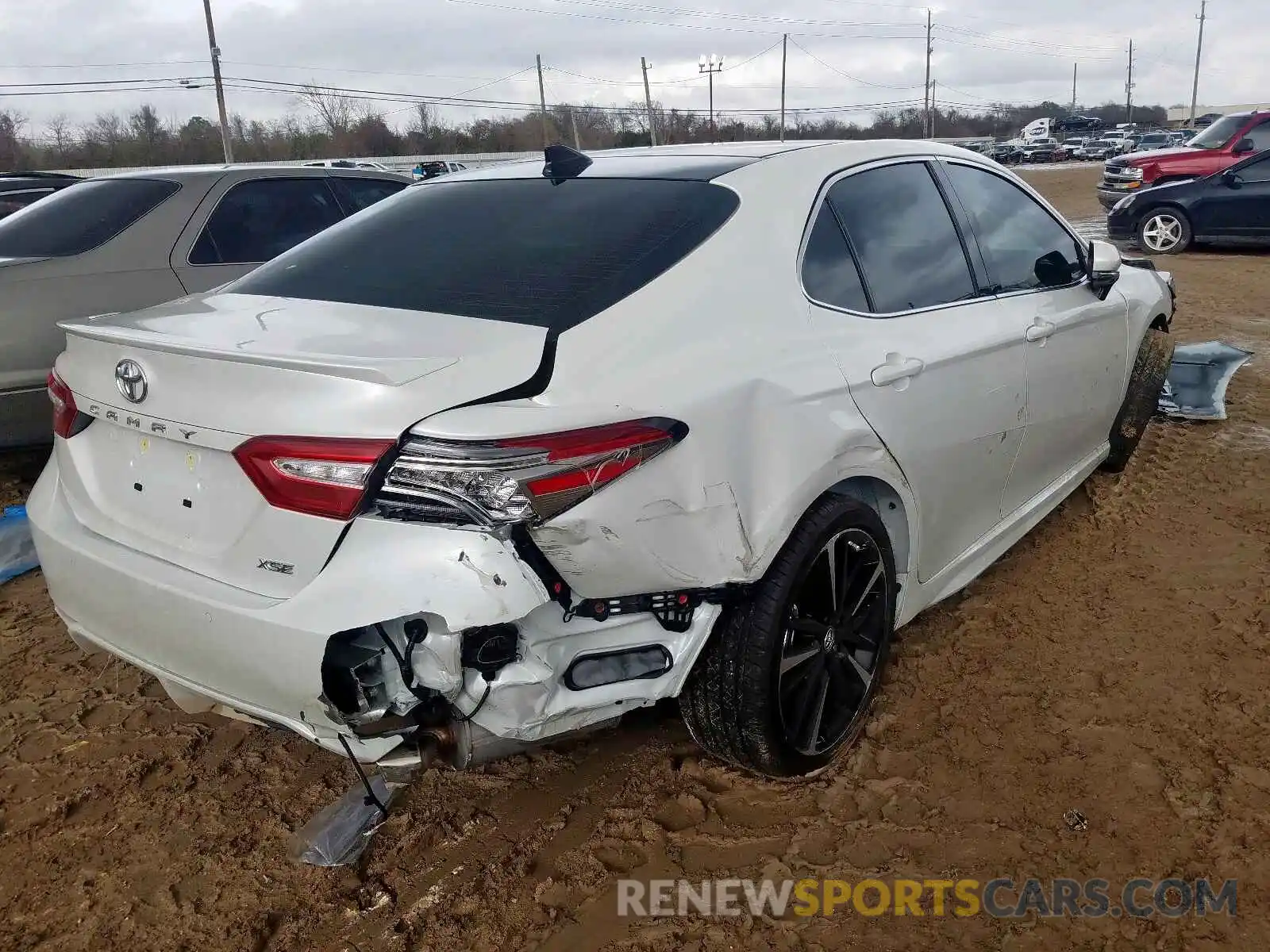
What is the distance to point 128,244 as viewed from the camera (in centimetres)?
494

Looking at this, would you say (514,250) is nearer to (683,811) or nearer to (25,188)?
(683,811)

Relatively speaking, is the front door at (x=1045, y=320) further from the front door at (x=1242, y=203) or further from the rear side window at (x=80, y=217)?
the front door at (x=1242, y=203)

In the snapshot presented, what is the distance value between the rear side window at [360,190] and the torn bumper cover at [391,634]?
4190 millimetres

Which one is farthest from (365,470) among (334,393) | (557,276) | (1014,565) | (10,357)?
(10,357)

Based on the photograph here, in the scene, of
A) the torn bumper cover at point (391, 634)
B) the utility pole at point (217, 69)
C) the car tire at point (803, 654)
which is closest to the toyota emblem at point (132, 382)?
the torn bumper cover at point (391, 634)

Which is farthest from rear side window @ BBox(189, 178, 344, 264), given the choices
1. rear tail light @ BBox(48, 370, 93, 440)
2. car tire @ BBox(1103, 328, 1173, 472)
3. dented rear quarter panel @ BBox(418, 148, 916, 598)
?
car tire @ BBox(1103, 328, 1173, 472)

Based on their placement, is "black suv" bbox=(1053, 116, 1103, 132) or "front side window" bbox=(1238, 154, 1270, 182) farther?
"black suv" bbox=(1053, 116, 1103, 132)

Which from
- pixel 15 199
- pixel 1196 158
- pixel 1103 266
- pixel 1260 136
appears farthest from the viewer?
pixel 1196 158

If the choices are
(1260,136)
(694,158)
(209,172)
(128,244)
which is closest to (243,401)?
(694,158)

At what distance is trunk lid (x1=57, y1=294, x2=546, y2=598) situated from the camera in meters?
1.88

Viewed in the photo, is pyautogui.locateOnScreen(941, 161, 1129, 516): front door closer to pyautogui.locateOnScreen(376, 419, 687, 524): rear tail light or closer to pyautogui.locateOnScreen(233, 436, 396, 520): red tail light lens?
pyautogui.locateOnScreen(376, 419, 687, 524): rear tail light

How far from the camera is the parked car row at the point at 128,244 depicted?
4523mm

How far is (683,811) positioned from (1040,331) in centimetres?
211

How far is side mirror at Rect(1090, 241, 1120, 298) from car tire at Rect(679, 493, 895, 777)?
1912mm
